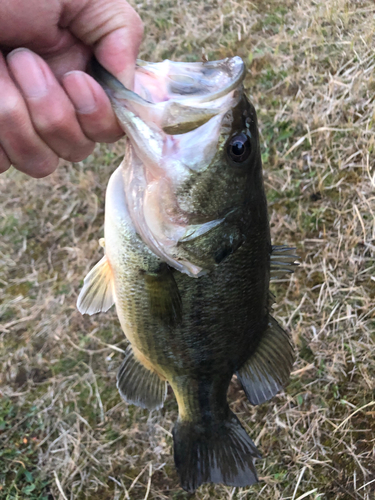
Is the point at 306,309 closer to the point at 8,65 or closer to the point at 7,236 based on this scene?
the point at 8,65

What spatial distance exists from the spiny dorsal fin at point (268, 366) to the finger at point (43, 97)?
1.22 meters

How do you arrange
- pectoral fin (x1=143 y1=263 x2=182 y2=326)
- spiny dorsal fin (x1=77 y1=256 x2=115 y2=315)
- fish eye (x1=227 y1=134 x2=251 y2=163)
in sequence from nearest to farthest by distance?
fish eye (x1=227 y1=134 x2=251 y2=163)
pectoral fin (x1=143 y1=263 x2=182 y2=326)
spiny dorsal fin (x1=77 y1=256 x2=115 y2=315)

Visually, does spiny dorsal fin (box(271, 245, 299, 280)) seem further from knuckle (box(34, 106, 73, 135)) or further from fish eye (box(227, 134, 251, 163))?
knuckle (box(34, 106, 73, 135))

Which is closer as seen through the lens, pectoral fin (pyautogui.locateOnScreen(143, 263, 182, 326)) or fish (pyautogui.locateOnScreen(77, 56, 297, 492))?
fish (pyautogui.locateOnScreen(77, 56, 297, 492))

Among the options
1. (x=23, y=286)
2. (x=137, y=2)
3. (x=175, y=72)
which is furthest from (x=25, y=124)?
(x=137, y=2)

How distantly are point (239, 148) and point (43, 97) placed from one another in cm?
65

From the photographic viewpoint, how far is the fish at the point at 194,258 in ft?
3.82

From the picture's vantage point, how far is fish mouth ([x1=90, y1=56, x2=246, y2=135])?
1.13 m

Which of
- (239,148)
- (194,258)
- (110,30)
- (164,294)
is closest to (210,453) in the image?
(164,294)

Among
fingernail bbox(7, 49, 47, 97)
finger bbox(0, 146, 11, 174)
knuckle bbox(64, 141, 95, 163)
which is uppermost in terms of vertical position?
fingernail bbox(7, 49, 47, 97)

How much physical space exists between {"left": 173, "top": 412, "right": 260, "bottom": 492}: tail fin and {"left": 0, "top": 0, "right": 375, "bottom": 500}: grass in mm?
645

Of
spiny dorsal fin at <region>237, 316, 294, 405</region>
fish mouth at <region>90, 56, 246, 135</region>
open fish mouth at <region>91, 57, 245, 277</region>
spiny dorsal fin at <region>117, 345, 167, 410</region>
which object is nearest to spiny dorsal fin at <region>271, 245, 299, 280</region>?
spiny dorsal fin at <region>237, 316, 294, 405</region>

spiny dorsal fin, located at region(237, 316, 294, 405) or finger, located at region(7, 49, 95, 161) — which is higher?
finger, located at region(7, 49, 95, 161)

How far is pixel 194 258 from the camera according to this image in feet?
4.36
